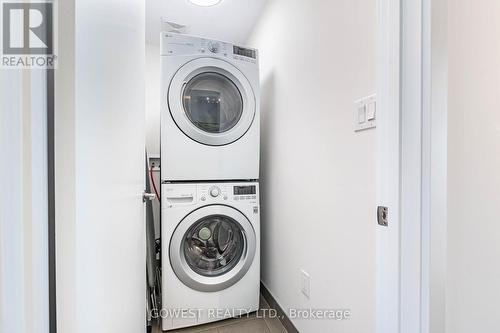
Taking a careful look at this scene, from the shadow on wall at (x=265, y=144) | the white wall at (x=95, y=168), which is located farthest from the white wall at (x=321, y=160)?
the white wall at (x=95, y=168)

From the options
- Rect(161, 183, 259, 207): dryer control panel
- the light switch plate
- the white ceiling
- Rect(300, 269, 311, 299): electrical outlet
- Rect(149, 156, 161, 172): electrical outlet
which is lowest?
Rect(300, 269, 311, 299): electrical outlet

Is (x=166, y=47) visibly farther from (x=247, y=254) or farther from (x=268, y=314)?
(x=268, y=314)

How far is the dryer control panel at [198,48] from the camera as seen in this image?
1521mm

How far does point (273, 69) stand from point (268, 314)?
1.74 metres

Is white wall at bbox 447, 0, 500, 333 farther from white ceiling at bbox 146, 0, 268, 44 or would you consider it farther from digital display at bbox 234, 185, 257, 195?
white ceiling at bbox 146, 0, 268, 44

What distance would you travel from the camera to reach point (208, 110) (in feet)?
5.61

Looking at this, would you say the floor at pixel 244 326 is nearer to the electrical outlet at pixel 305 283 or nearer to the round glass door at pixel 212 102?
the electrical outlet at pixel 305 283

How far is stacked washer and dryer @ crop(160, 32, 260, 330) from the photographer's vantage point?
4.95ft

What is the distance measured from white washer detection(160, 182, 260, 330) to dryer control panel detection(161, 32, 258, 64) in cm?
86

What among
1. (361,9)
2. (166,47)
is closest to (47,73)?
(361,9)

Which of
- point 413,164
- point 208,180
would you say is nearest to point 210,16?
point 208,180

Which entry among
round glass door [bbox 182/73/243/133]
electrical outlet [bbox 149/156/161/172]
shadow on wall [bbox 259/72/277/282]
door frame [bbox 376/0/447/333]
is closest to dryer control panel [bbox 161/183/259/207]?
shadow on wall [bbox 259/72/277/282]

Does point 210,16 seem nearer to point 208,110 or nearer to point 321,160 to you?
point 208,110

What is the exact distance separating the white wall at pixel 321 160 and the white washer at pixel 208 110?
0.20 metres
